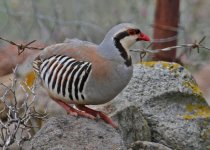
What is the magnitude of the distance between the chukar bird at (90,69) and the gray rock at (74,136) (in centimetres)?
17

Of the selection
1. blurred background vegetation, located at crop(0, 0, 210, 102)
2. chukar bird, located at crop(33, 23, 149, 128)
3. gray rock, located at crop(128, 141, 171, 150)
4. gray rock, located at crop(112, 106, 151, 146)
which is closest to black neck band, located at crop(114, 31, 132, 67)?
chukar bird, located at crop(33, 23, 149, 128)

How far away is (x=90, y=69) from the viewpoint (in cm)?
538

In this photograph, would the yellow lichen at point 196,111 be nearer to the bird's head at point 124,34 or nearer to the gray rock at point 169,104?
the gray rock at point 169,104

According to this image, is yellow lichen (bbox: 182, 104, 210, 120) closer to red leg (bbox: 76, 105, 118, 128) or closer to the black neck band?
red leg (bbox: 76, 105, 118, 128)

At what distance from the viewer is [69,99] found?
5.48 metres

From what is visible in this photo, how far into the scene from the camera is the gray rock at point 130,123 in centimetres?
611

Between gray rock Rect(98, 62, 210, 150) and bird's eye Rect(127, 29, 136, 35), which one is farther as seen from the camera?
gray rock Rect(98, 62, 210, 150)

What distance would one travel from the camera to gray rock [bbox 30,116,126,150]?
5.20m

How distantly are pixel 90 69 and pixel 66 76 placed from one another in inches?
8.2

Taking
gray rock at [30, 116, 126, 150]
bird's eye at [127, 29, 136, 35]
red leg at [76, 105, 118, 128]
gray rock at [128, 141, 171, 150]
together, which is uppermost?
bird's eye at [127, 29, 136, 35]

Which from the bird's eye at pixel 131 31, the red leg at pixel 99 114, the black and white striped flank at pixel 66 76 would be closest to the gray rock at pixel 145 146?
the red leg at pixel 99 114

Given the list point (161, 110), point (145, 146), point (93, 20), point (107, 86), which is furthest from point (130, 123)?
point (93, 20)

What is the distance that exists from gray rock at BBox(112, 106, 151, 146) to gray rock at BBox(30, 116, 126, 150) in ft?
2.01

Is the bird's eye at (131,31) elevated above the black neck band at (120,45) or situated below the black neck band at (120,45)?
above
